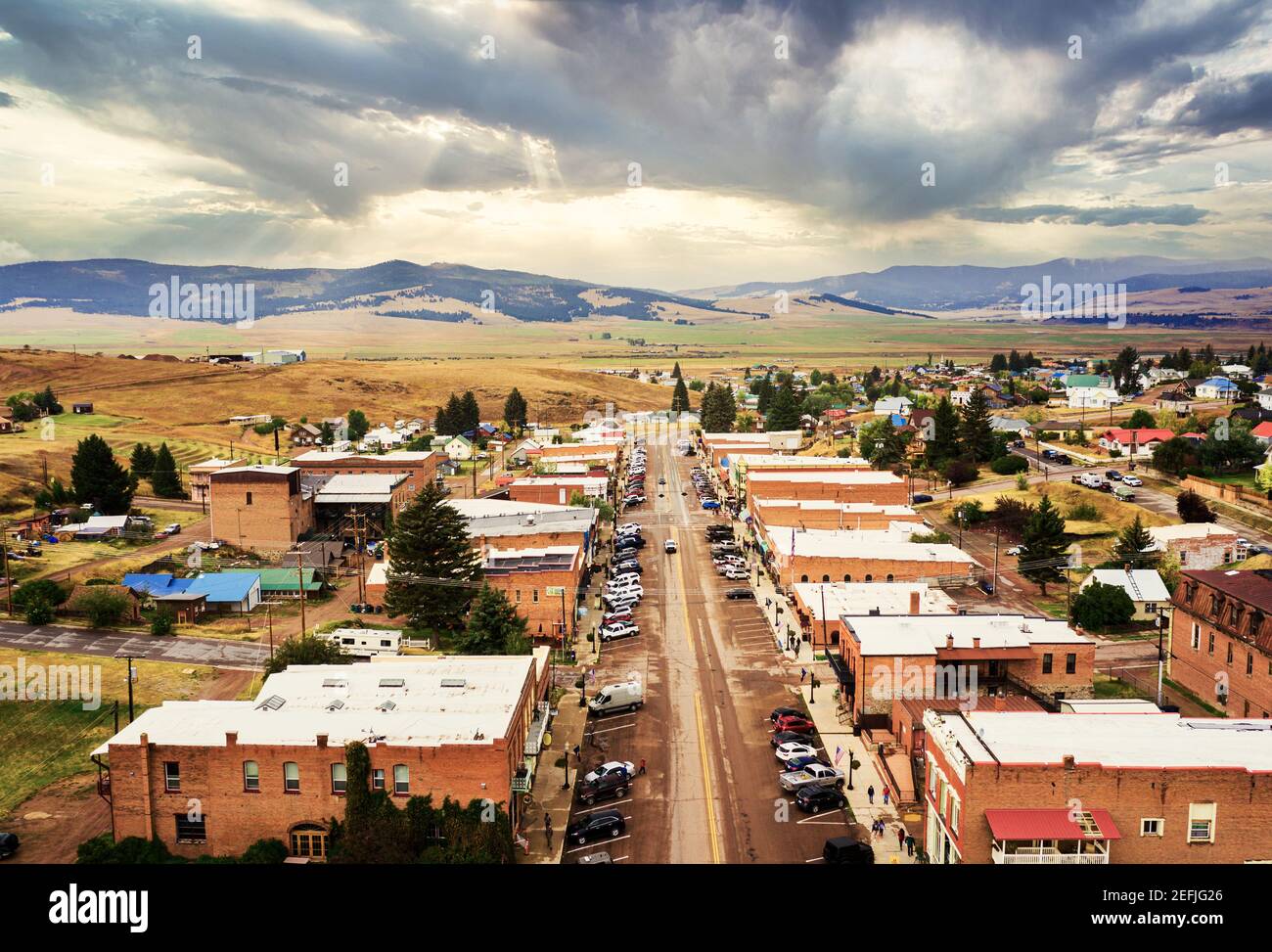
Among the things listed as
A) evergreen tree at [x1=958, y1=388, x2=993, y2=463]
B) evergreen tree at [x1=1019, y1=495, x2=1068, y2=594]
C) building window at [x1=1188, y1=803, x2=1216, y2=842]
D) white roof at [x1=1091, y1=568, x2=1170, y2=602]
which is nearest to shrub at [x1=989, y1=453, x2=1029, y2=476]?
evergreen tree at [x1=958, y1=388, x2=993, y2=463]

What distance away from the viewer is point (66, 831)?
99.3ft

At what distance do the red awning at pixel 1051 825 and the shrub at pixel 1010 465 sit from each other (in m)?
66.8

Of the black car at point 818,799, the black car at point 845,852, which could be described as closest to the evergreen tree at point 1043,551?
the black car at point 818,799

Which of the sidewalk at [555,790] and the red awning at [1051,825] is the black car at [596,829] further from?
the red awning at [1051,825]

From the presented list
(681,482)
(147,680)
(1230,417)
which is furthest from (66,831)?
(1230,417)

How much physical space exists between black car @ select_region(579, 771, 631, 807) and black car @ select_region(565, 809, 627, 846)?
1.81m

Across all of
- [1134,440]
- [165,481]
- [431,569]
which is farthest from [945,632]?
[165,481]

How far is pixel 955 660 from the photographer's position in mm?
38750

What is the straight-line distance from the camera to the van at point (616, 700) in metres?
38.8

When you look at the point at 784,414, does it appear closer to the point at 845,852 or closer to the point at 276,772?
the point at 845,852

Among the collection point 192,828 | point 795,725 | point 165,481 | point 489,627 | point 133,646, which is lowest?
point 795,725

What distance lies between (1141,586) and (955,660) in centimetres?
1883

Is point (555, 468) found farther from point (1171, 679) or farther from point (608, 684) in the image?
point (1171, 679)
